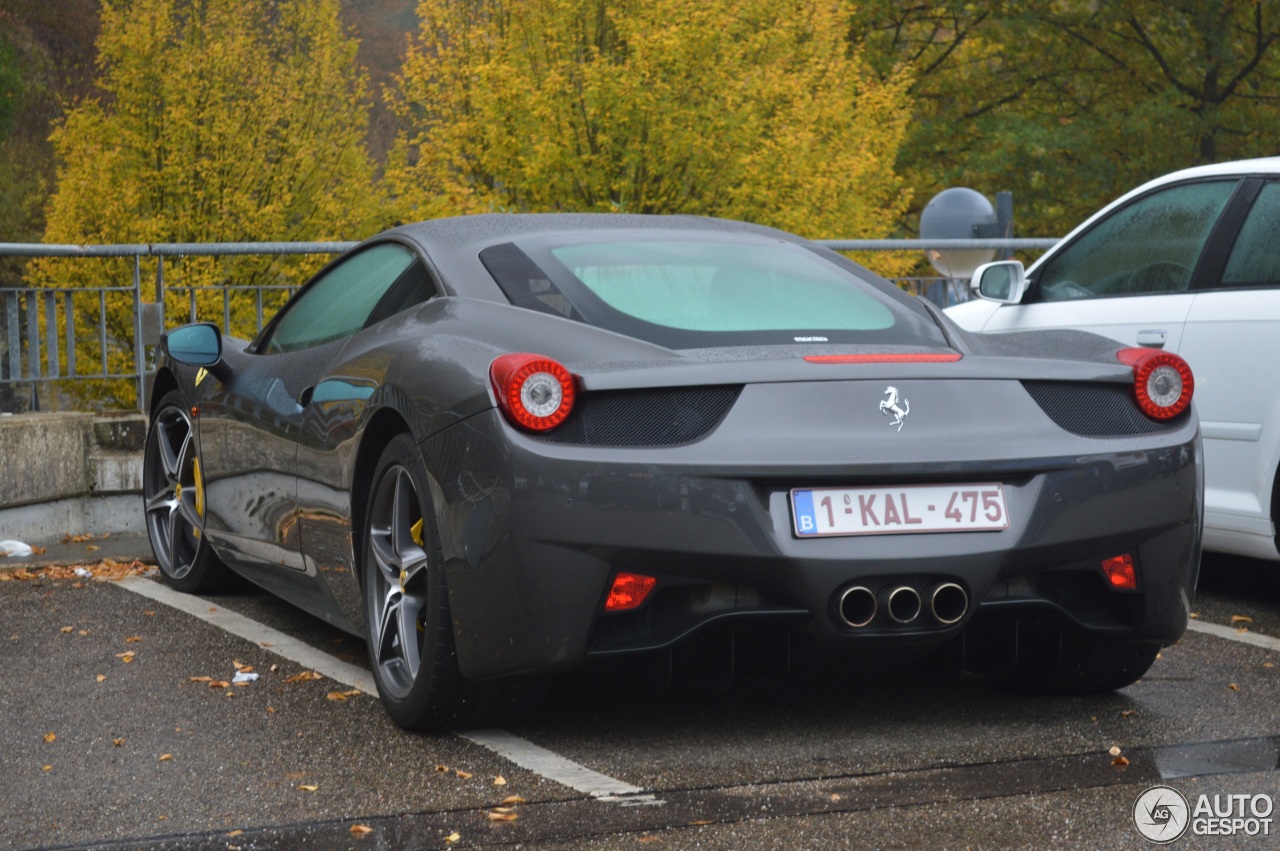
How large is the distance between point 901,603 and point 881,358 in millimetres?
558

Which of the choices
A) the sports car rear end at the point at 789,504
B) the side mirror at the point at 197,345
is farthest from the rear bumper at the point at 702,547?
the side mirror at the point at 197,345

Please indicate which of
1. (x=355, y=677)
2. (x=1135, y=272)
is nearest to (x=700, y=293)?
(x=355, y=677)

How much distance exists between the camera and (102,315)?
33.3 feet

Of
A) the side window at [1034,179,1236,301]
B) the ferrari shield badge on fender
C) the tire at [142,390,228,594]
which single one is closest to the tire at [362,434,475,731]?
the ferrari shield badge on fender

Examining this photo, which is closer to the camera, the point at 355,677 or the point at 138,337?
the point at 355,677

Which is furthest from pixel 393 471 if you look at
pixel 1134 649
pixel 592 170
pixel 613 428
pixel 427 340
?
pixel 592 170

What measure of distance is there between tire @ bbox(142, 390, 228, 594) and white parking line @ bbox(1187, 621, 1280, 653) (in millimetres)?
3403

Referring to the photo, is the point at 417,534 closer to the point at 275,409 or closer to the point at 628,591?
the point at 628,591

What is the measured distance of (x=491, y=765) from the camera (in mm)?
3842

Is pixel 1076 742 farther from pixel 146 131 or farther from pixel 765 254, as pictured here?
pixel 146 131

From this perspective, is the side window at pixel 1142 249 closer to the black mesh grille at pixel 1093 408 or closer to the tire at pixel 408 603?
the black mesh grille at pixel 1093 408

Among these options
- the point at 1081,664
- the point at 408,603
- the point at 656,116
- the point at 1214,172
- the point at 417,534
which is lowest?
the point at 1081,664

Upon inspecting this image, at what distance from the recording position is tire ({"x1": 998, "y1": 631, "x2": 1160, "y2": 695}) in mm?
4359

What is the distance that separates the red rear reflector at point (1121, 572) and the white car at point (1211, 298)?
6.48ft
